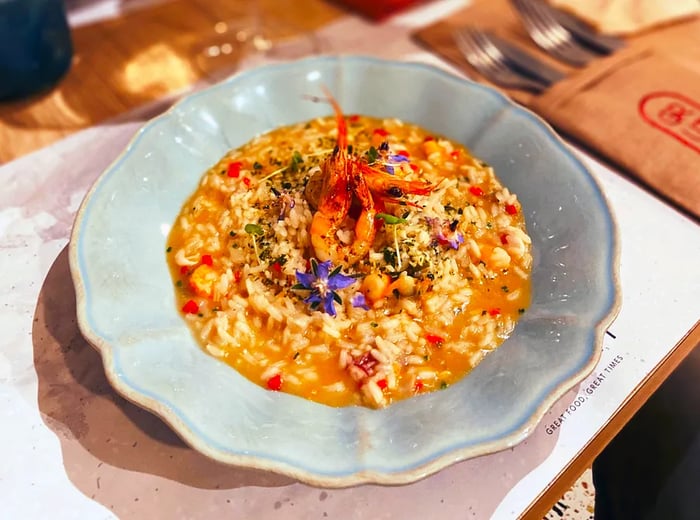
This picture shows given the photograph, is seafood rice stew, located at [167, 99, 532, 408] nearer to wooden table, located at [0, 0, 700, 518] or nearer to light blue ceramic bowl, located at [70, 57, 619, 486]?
light blue ceramic bowl, located at [70, 57, 619, 486]

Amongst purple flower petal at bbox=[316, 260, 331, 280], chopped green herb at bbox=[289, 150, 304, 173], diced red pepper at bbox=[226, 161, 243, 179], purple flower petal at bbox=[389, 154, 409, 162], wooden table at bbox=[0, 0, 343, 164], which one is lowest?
wooden table at bbox=[0, 0, 343, 164]

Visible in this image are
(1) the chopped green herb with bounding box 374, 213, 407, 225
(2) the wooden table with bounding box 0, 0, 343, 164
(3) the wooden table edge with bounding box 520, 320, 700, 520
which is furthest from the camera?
(2) the wooden table with bounding box 0, 0, 343, 164

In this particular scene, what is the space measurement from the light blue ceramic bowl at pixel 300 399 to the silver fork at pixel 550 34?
3.31 ft

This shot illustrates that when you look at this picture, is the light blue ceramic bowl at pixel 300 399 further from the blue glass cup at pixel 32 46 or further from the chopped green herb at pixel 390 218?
the blue glass cup at pixel 32 46

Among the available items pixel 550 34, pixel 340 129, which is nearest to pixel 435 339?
pixel 340 129

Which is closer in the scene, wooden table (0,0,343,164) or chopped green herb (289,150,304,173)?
chopped green herb (289,150,304,173)

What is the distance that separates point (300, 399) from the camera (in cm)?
161

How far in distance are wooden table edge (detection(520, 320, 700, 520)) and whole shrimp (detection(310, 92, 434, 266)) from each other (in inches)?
34.7

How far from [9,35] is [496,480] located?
268 centimetres

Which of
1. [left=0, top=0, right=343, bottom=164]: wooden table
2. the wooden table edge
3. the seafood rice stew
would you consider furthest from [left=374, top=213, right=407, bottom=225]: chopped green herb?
[left=0, top=0, right=343, bottom=164]: wooden table

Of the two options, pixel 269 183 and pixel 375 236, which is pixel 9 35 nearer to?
pixel 269 183

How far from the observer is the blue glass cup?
2.51 meters

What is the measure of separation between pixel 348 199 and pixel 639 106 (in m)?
1.65

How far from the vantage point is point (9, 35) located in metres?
2.53
